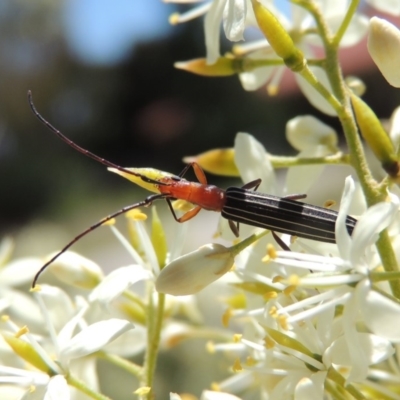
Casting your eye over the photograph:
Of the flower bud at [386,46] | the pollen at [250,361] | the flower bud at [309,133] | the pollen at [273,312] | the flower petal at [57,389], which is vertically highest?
the flower bud at [386,46]

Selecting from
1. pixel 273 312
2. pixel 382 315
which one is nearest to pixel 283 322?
pixel 273 312

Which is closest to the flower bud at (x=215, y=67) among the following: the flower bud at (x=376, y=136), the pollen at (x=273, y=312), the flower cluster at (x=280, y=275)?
the flower cluster at (x=280, y=275)

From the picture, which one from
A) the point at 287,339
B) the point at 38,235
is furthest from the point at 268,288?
the point at 38,235

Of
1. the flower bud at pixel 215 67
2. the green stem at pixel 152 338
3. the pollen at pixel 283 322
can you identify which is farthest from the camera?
the flower bud at pixel 215 67

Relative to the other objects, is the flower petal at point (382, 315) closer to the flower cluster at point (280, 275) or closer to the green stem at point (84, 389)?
the flower cluster at point (280, 275)

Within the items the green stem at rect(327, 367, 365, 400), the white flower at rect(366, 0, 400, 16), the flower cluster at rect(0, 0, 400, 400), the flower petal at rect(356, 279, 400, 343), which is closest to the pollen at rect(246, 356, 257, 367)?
the flower cluster at rect(0, 0, 400, 400)

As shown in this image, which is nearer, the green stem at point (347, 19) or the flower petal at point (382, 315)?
the flower petal at point (382, 315)

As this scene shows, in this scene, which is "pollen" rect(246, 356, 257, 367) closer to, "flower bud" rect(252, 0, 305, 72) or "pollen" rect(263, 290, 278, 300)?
"pollen" rect(263, 290, 278, 300)

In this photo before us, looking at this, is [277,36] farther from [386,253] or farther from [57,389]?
[57,389]
